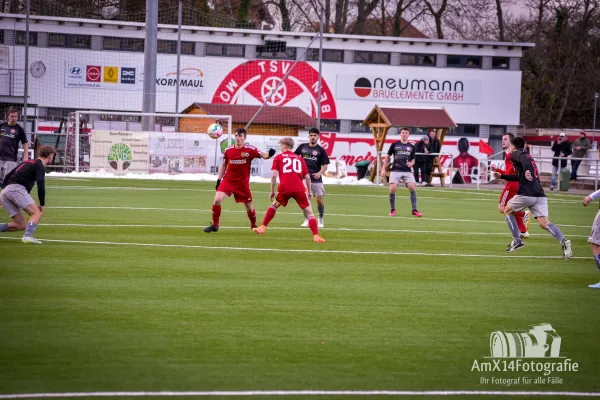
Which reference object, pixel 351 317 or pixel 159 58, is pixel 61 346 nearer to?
pixel 351 317

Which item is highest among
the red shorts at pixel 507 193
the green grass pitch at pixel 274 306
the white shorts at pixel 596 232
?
the red shorts at pixel 507 193

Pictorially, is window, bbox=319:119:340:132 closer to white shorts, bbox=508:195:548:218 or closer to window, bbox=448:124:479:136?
window, bbox=448:124:479:136

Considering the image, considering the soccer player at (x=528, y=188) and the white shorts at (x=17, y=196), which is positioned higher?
the soccer player at (x=528, y=188)

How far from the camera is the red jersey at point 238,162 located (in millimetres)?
17125

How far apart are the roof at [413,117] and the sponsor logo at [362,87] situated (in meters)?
10.4

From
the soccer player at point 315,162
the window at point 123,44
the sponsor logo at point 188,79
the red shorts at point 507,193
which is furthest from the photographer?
the sponsor logo at point 188,79

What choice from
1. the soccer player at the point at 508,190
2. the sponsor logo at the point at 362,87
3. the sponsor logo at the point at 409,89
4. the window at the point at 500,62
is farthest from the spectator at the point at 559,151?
the soccer player at the point at 508,190

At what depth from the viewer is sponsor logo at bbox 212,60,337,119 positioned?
2026 inches

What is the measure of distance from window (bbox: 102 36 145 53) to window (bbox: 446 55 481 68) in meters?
18.6

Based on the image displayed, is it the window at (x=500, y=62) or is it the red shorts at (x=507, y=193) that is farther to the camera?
the window at (x=500, y=62)

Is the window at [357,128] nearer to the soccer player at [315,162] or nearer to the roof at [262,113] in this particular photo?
the roof at [262,113]

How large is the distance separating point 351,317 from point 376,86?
45.7 metres

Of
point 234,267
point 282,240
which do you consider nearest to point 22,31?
point 282,240

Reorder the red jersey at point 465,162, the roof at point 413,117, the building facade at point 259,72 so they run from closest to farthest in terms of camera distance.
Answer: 1. the roof at point 413,117
2. the red jersey at point 465,162
3. the building facade at point 259,72
